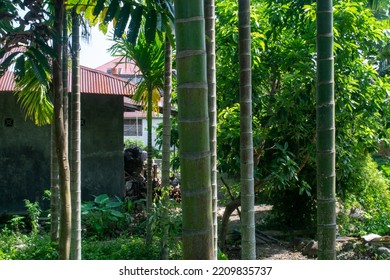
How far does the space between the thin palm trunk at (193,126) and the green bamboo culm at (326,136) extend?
1.04 metres

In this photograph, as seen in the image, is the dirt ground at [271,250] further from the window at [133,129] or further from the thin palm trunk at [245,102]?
the window at [133,129]

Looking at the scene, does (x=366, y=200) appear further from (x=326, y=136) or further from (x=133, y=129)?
(x=133, y=129)

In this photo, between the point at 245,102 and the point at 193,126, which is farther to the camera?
the point at 245,102

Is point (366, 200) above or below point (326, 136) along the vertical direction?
below

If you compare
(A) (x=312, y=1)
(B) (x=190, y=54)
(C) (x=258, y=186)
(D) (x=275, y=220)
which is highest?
(A) (x=312, y=1)

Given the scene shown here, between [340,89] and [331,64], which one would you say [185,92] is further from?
[340,89]

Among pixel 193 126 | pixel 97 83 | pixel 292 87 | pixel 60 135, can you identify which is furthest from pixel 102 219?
pixel 193 126

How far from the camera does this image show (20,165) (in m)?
10.3

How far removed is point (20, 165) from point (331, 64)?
28.4 feet

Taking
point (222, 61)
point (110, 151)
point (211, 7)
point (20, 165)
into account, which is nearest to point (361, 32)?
point (222, 61)

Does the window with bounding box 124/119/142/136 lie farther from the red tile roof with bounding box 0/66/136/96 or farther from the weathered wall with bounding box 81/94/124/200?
the red tile roof with bounding box 0/66/136/96

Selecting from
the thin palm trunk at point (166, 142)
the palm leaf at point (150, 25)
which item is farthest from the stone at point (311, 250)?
the palm leaf at point (150, 25)

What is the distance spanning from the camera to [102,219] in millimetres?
8938

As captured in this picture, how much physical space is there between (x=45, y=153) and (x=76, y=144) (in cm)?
590
